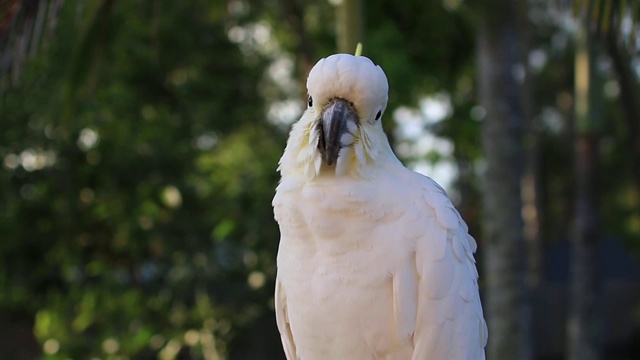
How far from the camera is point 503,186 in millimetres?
3572

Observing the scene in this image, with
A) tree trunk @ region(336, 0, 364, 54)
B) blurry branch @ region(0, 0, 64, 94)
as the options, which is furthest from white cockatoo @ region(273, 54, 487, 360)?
blurry branch @ region(0, 0, 64, 94)

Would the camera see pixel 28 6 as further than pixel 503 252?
No

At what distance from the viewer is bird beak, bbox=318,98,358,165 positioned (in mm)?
1599

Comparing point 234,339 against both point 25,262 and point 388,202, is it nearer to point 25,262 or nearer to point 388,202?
point 25,262

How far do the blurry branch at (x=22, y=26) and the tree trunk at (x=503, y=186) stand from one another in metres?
2.01

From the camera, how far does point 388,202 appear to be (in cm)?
170

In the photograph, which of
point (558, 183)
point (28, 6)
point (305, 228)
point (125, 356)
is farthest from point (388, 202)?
point (558, 183)

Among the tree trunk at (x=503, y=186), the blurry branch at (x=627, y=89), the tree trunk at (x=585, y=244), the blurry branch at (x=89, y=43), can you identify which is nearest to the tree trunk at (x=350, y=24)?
the blurry branch at (x=89, y=43)

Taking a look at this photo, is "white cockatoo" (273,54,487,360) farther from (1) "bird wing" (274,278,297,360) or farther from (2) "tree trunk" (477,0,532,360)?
(2) "tree trunk" (477,0,532,360)

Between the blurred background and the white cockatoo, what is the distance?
5.14 feet

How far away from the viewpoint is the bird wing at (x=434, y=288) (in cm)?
171

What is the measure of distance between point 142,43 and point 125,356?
76.4 inches

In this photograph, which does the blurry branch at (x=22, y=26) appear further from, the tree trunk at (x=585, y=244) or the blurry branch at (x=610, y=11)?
the tree trunk at (x=585, y=244)

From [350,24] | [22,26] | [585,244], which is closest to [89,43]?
[22,26]
